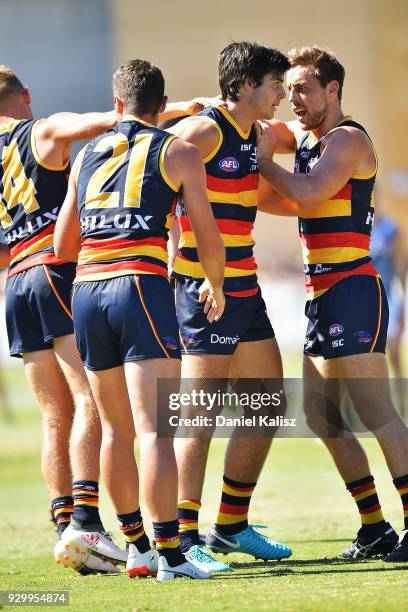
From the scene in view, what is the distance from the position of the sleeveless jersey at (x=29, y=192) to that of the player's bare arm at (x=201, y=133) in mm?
833

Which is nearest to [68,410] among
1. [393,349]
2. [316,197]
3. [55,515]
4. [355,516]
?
[55,515]

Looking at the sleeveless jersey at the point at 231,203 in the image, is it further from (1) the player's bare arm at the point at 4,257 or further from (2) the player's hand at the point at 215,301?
(1) the player's bare arm at the point at 4,257

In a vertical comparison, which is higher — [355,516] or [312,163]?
[312,163]

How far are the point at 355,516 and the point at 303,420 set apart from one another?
1670mm

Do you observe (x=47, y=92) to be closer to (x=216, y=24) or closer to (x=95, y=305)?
(x=216, y=24)

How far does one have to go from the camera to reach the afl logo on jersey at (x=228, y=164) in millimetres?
5973

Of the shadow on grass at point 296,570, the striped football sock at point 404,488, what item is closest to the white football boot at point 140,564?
the shadow on grass at point 296,570

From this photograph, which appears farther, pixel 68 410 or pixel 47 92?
pixel 47 92

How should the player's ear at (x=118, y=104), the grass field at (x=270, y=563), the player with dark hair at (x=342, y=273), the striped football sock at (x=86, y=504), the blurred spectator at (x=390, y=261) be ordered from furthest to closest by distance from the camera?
the blurred spectator at (x=390, y=261)
the player with dark hair at (x=342, y=273)
the striped football sock at (x=86, y=504)
the player's ear at (x=118, y=104)
the grass field at (x=270, y=563)

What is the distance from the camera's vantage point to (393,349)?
1377 centimetres

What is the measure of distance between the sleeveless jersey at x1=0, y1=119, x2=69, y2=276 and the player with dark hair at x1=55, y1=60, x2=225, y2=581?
834mm

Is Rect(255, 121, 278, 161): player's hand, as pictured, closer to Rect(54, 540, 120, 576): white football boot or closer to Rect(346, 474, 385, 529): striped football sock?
Rect(346, 474, 385, 529): striped football sock

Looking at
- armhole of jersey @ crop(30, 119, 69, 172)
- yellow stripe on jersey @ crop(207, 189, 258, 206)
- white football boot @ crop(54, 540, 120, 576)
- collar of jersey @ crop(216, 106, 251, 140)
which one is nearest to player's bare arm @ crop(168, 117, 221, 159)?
collar of jersey @ crop(216, 106, 251, 140)

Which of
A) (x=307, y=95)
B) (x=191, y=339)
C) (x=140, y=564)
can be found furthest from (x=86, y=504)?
(x=307, y=95)
